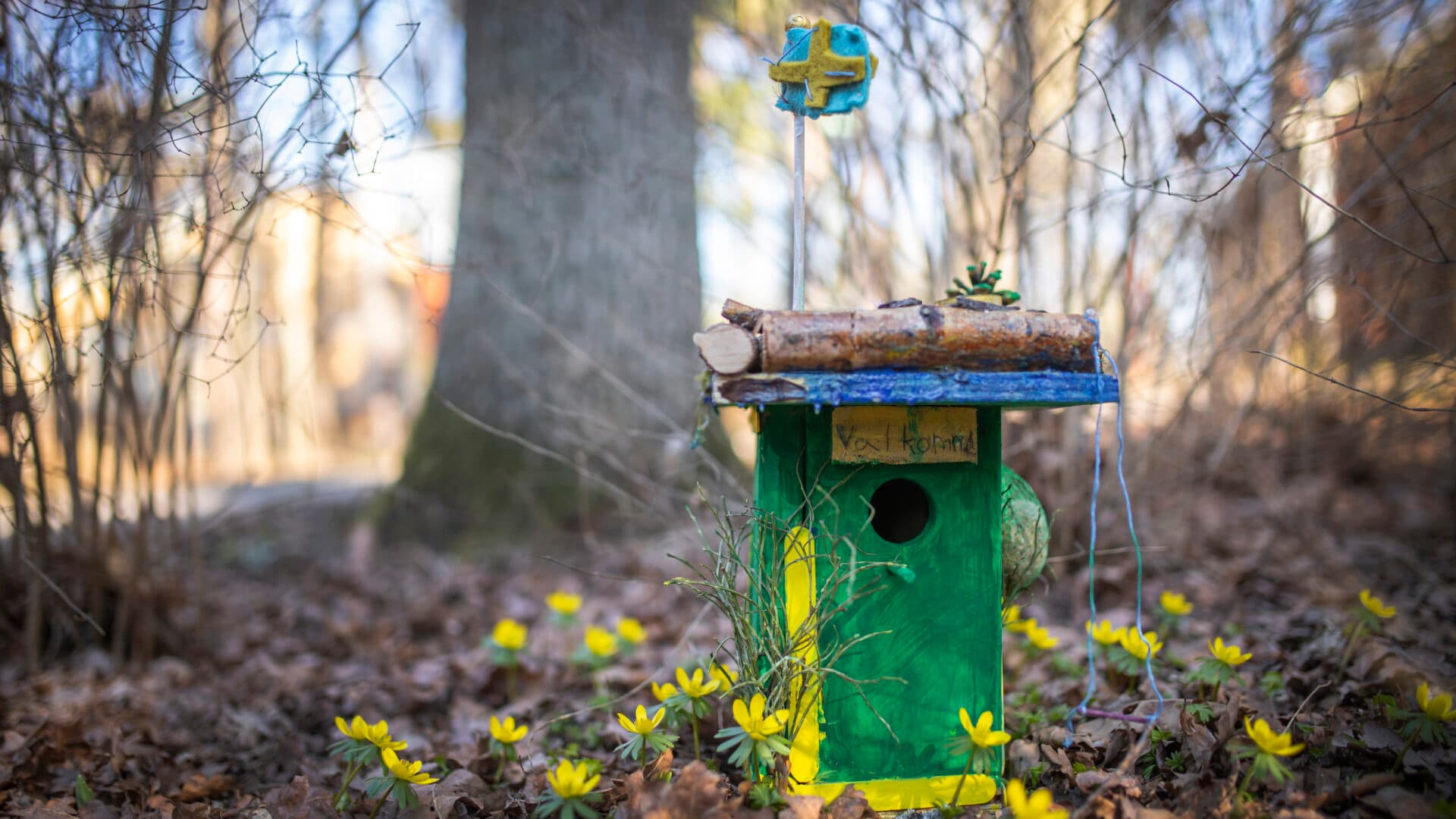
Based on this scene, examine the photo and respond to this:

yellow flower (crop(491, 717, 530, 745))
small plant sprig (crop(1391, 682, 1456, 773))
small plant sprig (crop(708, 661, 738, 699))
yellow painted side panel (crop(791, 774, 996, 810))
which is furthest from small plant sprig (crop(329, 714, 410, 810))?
small plant sprig (crop(1391, 682, 1456, 773))

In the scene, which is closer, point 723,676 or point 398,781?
point 398,781

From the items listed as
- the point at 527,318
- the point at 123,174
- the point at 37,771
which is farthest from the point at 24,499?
the point at 527,318

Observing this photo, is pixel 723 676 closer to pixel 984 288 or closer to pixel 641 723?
pixel 641 723

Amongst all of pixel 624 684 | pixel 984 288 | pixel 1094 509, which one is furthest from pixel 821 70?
pixel 624 684

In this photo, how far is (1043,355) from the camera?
76.7 inches

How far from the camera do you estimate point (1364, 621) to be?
2695mm

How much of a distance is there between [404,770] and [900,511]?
161 centimetres

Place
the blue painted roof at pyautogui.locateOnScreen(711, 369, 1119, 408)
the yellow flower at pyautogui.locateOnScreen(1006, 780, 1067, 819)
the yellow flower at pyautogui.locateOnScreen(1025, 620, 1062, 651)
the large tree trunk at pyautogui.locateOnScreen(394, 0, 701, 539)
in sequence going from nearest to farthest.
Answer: the yellow flower at pyautogui.locateOnScreen(1006, 780, 1067, 819) → the blue painted roof at pyautogui.locateOnScreen(711, 369, 1119, 408) → the yellow flower at pyautogui.locateOnScreen(1025, 620, 1062, 651) → the large tree trunk at pyautogui.locateOnScreen(394, 0, 701, 539)

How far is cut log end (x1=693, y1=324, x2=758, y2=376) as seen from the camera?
Answer: 1877 mm

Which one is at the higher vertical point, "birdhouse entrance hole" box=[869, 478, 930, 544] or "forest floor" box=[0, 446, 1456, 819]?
"birdhouse entrance hole" box=[869, 478, 930, 544]

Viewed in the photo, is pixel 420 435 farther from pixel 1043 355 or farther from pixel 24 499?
pixel 1043 355

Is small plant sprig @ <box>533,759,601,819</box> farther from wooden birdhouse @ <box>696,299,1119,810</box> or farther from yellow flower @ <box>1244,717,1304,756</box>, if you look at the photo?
yellow flower @ <box>1244,717,1304,756</box>

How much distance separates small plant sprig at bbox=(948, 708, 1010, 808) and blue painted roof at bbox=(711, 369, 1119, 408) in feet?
2.50

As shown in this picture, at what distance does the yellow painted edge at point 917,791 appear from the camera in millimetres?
2158
